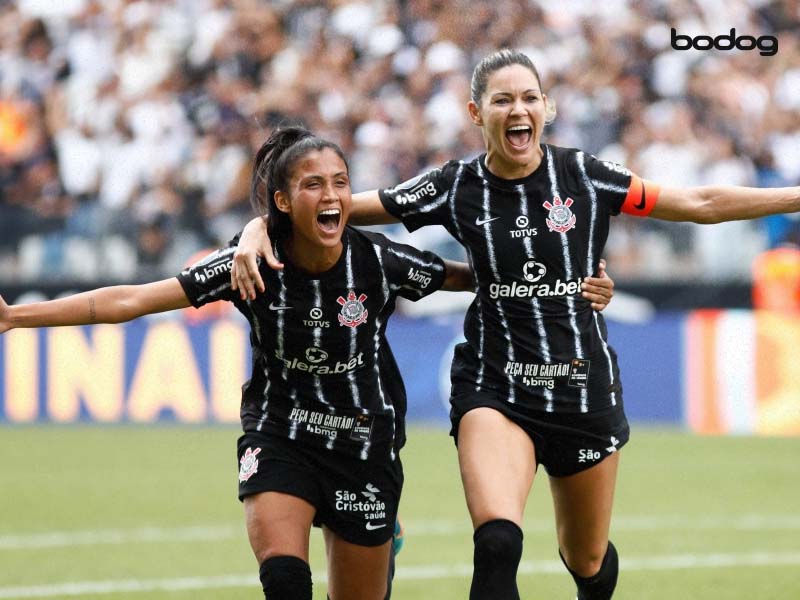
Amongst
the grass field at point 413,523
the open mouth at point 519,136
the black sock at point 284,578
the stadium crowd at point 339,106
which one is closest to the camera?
the black sock at point 284,578

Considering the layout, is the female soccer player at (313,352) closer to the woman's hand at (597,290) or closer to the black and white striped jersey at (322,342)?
the black and white striped jersey at (322,342)

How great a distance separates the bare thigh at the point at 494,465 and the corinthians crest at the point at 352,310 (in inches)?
21.7

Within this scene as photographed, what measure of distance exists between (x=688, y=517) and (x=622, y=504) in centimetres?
71

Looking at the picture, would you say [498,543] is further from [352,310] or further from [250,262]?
[250,262]

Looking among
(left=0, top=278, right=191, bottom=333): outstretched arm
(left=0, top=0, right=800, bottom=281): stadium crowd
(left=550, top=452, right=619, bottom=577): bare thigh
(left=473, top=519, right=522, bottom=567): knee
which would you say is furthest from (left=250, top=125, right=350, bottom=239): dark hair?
(left=0, top=0, right=800, bottom=281): stadium crowd

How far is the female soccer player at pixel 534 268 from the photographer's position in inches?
216

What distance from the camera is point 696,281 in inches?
567

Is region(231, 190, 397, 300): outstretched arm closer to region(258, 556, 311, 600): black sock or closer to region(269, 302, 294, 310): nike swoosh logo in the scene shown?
region(269, 302, 294, 310): nike swoosh logo

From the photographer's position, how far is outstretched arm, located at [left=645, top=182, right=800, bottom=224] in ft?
18.0

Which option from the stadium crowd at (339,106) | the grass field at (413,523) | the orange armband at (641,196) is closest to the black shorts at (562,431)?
the orange armband at (641,196)

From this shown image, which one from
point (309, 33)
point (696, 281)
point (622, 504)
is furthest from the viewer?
point (309, 33)

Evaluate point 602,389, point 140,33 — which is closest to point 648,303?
point 140,33

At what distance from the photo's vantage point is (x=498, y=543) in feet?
16.7

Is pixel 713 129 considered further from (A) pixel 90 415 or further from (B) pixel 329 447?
(B) pixel 329 447
